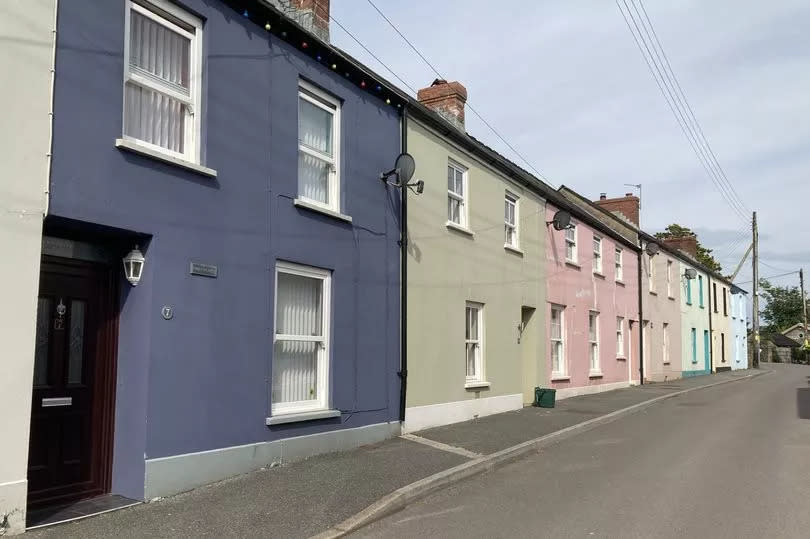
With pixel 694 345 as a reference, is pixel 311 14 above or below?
above

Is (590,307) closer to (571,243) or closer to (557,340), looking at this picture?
(571,243)

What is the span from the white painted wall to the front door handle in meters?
0.70

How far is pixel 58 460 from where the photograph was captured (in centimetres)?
655

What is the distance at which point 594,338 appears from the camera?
21.2 m

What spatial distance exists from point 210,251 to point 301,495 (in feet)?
9.62

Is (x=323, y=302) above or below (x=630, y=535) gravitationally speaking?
above

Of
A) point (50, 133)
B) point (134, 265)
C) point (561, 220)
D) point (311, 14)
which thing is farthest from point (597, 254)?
point (50, 133)

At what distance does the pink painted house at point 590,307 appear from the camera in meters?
18.5

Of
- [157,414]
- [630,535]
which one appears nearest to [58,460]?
[157,414]

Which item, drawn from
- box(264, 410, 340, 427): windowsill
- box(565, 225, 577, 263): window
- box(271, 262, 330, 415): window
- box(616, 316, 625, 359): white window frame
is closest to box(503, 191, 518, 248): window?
box(565, 225, 577, 263): window

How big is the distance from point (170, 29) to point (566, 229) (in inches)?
559

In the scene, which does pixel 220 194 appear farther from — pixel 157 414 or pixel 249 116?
pixel 157 414

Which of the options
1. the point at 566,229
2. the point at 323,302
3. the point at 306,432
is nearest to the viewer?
the point at 306,432

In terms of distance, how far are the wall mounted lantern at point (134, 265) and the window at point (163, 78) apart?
118 cm
